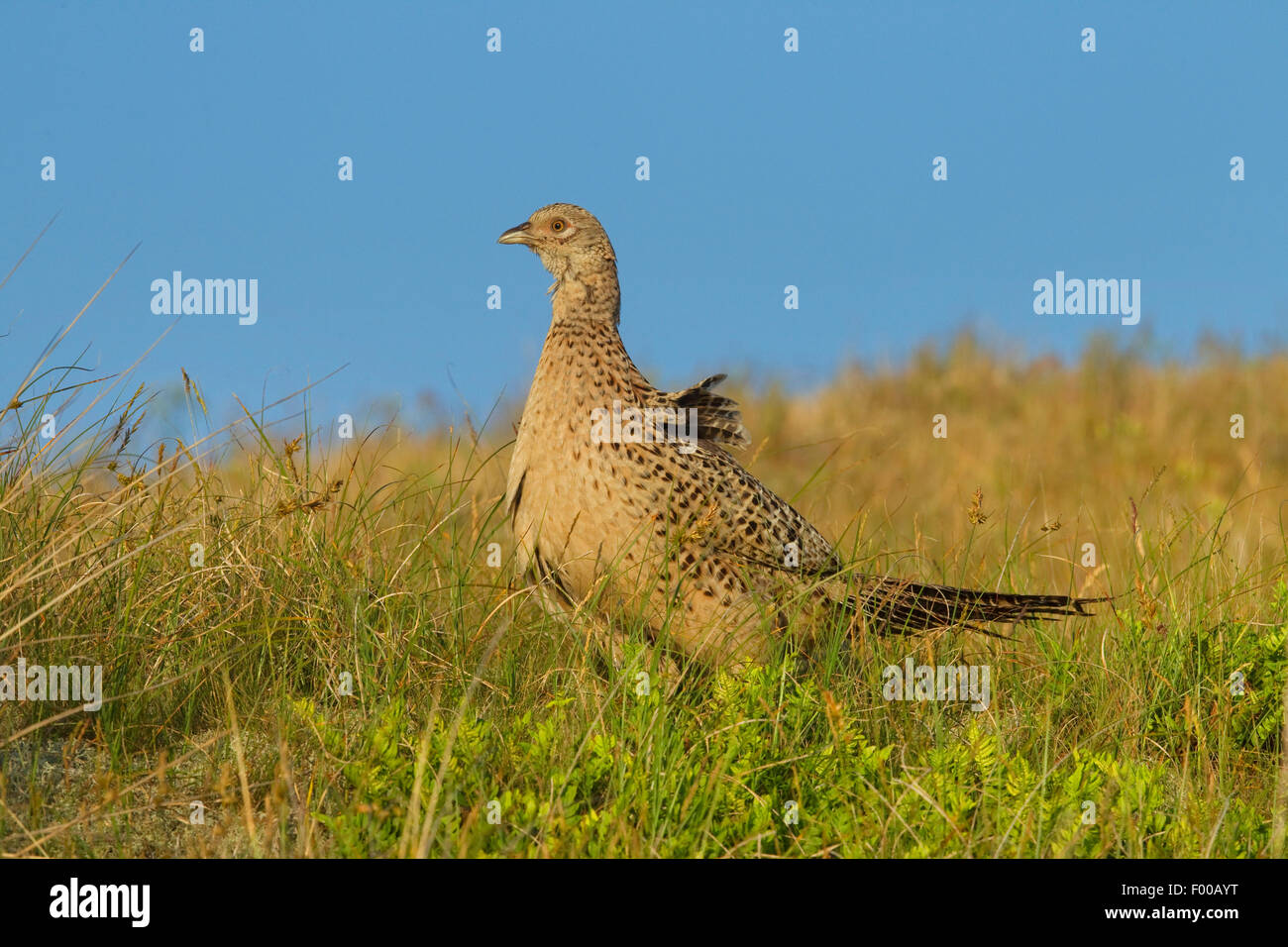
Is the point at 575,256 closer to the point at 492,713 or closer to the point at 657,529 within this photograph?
the point at 657,529

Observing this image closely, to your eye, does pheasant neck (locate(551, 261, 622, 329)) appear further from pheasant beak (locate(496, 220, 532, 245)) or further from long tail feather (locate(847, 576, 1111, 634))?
long tail feather (locate(847, 576, 1111, 634))

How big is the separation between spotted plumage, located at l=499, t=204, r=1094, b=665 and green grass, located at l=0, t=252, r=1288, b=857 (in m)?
0.19

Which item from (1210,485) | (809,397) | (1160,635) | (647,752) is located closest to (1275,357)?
(1210,485)

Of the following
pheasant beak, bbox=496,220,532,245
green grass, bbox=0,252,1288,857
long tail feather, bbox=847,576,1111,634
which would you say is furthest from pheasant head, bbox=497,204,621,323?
long tail feather, bbox=847,576,1111,634

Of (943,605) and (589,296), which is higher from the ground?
(589,296)

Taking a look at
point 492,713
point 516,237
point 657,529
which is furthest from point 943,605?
point 516,237

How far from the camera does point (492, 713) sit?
4703 millimetres

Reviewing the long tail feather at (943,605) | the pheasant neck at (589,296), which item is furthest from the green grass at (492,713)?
the pheasant neck at (589,296)

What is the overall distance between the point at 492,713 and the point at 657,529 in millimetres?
1170

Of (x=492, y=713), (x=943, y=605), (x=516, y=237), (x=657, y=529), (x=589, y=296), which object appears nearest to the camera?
(x=492, y=713)

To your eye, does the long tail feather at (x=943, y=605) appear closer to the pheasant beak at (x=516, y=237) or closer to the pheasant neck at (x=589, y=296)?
the pheasant neck at (x=589, y=296)

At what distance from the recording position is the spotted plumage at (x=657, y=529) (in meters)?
5.40

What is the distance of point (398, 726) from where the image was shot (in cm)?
427

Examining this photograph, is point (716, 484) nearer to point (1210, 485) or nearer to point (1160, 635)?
point (1160, 635)
